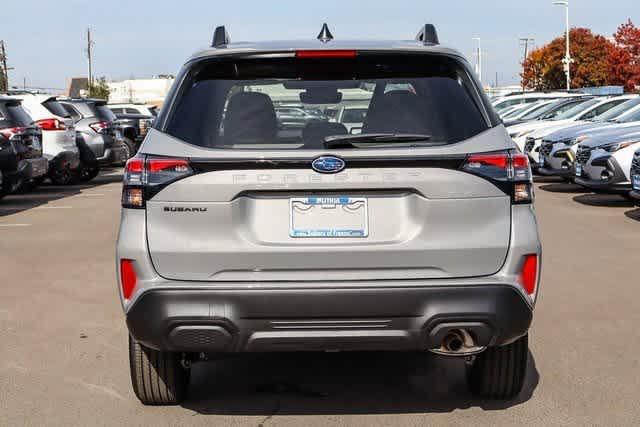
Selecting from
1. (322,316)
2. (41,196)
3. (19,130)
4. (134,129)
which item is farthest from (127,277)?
(134,129)

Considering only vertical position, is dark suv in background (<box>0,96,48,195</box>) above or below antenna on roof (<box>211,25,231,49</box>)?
below

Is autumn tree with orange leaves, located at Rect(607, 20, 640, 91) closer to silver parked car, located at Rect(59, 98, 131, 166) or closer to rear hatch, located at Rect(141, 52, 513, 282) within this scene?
silver parked car, located at Rect(59, 98, 131, 166)

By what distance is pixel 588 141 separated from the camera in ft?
52.0

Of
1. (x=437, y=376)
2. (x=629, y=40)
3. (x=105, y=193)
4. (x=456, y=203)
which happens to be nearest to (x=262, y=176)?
(x=456, y=203)

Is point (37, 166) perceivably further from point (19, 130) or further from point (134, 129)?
point (134, 129)

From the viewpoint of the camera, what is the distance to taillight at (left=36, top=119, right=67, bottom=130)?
18.9 metres

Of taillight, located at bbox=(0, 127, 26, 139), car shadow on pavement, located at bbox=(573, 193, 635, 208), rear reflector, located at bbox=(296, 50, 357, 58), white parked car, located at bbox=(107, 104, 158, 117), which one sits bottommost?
car shadow on pavement, located at bbox=(573, 193, 635, 208)

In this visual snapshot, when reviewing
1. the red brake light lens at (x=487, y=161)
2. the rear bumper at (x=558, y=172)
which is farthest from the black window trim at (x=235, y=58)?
the rear bumper at (x=558, y=172)

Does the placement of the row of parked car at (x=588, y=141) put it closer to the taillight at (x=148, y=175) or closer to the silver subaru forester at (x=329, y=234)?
the silver subaru forester at (x=329, y=234)

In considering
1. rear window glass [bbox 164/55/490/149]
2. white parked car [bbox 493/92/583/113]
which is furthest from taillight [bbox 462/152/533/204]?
white parked car [bbox 493/92/583/113]

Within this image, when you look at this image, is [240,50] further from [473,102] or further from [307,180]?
[473,102]

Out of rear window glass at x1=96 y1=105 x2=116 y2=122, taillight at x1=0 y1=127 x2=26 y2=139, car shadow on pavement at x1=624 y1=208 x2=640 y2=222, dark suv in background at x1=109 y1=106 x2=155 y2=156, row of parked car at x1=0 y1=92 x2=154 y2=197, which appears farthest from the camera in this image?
dark suv in background at x1=109 y1=106 x2=155 y2=156

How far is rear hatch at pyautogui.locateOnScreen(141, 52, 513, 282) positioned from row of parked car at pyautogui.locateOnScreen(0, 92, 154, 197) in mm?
11618

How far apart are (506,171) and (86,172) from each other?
1900cm
